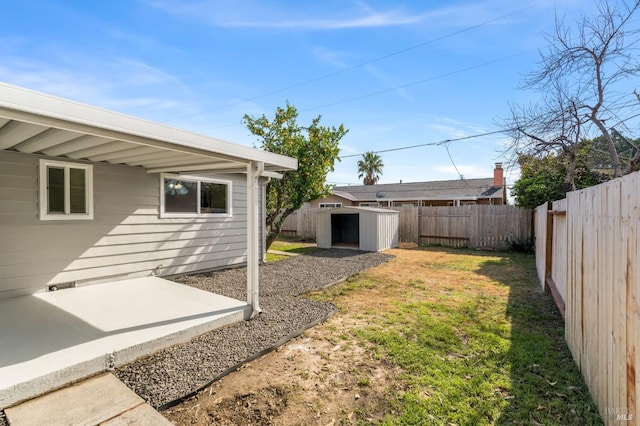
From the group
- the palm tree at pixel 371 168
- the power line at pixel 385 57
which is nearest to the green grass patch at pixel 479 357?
the power line at pixel 385 57

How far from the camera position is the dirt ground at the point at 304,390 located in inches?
96.0

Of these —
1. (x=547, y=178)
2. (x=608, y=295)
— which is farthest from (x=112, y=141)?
(x=547, y=178)

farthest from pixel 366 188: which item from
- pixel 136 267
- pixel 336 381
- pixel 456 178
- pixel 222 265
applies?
pixel 336 381

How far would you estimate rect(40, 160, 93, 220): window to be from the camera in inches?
191

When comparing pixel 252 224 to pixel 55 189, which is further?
pixel 55 189

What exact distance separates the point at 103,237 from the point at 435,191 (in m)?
19.5

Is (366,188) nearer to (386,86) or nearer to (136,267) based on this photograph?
(386,86)

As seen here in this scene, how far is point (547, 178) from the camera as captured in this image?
1088 cm

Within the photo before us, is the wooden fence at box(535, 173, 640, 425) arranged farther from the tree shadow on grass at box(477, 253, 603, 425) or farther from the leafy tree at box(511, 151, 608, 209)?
the leafy tree at box(511, 151, 608, 209)

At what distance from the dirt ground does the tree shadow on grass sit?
1083 millimetres

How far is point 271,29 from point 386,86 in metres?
6.21

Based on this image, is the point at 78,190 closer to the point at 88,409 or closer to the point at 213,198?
the point at 213,198

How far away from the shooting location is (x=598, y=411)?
7.91 ft

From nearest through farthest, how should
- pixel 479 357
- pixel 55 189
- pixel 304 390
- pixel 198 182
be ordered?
pixel 304 390 → pixel 479 357 → pixel 55 189 → pixel 198 182
